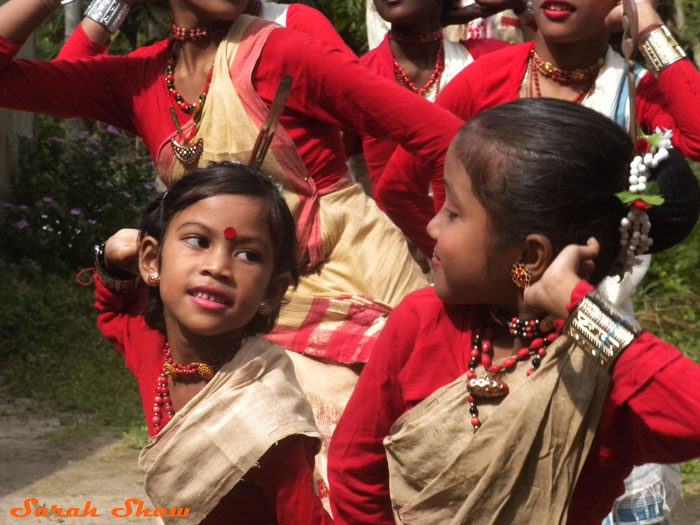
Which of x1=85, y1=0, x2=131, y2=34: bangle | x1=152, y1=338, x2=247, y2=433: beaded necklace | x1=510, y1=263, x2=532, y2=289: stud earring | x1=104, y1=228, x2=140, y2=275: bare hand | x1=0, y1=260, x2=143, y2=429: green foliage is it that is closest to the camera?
x1=510, y1=263, x2=532, y2=289: stud earring

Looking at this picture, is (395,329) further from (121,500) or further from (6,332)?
(6,332)

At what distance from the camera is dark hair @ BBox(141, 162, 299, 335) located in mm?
3062

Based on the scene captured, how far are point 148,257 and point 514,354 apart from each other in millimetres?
1053

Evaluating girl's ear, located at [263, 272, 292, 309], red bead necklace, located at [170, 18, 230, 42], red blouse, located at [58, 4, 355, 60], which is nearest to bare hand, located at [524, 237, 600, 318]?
girl's ear, located at [263, 272, 292, 309]

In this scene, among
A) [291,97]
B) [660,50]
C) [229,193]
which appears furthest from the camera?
[660,50]

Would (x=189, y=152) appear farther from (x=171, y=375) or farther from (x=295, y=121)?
(x=171, y=375)

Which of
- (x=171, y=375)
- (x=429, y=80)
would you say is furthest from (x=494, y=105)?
(x=171, y=375)

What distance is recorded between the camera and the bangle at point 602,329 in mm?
2293

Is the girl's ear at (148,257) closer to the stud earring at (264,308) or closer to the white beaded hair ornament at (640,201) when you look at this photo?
the stud earring at (264,308)

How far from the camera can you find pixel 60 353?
8133 mm

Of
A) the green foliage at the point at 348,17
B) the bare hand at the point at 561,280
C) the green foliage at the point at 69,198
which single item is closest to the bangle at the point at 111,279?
the bare hand at the point at 561,280

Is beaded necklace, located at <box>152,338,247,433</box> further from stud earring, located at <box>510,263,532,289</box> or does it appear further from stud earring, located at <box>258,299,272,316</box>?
stud earring, located at <box>510,263,532,289</box>

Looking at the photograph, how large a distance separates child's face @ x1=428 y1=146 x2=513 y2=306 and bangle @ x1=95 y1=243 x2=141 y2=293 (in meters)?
1.04

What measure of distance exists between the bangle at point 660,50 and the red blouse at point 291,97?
2.47 ft
